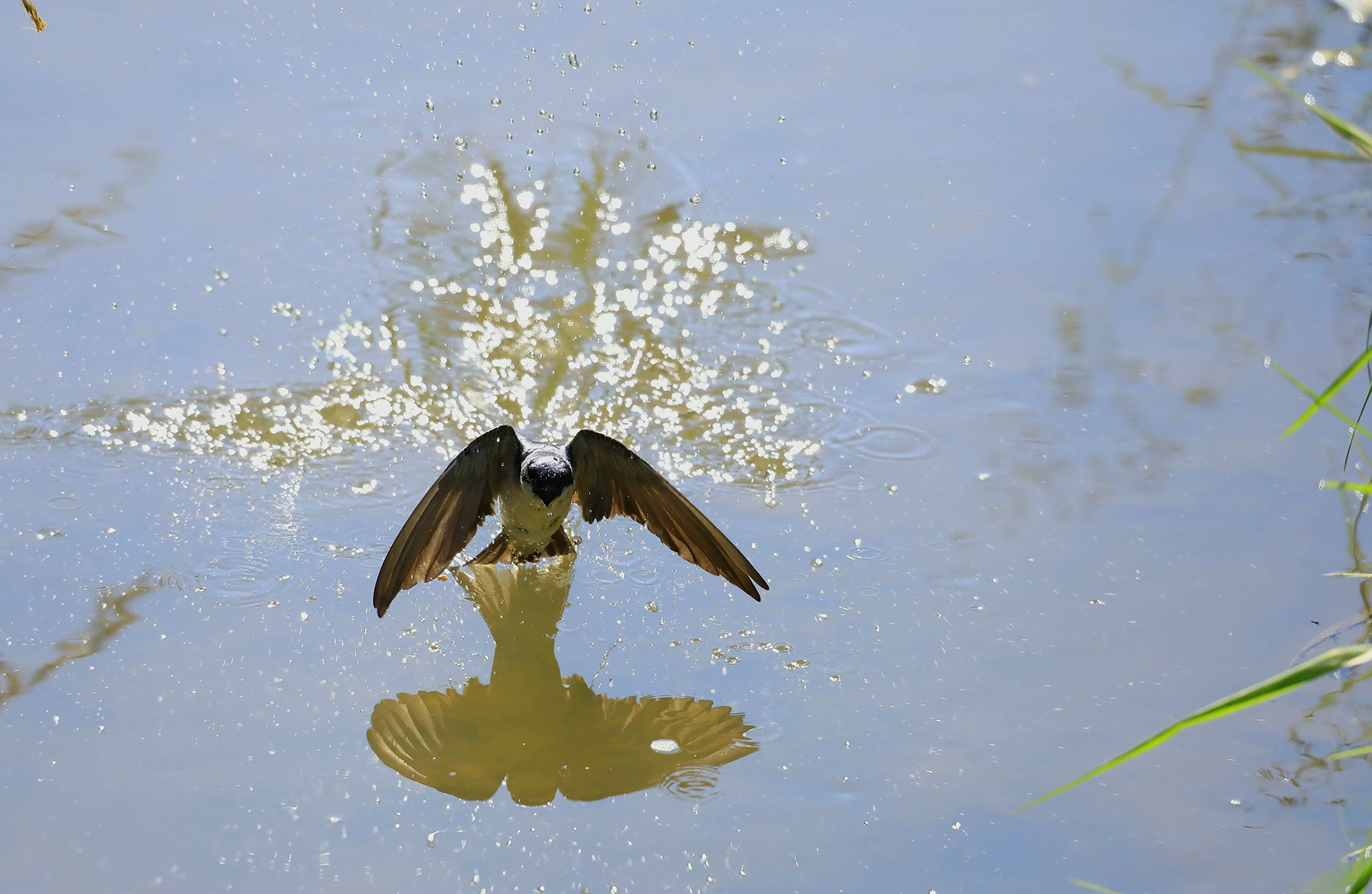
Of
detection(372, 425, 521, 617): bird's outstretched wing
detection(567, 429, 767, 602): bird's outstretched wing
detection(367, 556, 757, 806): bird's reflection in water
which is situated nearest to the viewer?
detection(367, 556, 757, 806): bird's reflection in water

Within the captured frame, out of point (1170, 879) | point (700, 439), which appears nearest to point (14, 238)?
point (700, 439)

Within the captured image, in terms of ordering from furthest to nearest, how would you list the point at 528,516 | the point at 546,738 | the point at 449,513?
the point at 528,516 < the point at 449,513 < the point at 546,738

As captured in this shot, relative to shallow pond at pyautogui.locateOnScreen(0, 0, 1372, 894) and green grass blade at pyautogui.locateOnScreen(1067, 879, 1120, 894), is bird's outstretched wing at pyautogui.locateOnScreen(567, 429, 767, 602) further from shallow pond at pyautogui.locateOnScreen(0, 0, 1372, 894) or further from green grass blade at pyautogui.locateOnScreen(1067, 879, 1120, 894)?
green grass blade at pyautogui.locateOnScreen(1067, 879, 1120, 894)

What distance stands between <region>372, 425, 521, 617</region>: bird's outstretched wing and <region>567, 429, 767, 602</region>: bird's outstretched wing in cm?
27

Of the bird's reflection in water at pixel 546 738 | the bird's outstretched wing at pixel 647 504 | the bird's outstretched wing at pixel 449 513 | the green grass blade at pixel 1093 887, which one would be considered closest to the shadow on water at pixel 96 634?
the bird's outstretched wing at pixel 449 513

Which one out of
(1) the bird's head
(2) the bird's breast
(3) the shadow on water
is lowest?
(3) the shadow on water

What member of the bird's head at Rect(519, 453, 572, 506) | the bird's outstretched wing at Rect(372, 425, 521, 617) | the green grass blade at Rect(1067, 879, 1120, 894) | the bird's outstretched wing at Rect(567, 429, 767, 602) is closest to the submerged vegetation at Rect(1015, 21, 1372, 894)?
the green grass blade at Rect(1067, 879, 1120, 894)

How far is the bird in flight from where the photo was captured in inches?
145

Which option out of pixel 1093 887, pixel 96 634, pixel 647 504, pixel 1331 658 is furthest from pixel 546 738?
pixel 1331 658

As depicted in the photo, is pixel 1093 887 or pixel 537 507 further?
pixel 537 507

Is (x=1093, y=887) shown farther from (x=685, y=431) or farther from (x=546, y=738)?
(x=685, y=431)

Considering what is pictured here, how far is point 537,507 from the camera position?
3.96 m

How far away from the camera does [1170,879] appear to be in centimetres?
288

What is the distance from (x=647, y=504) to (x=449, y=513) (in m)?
0.67
